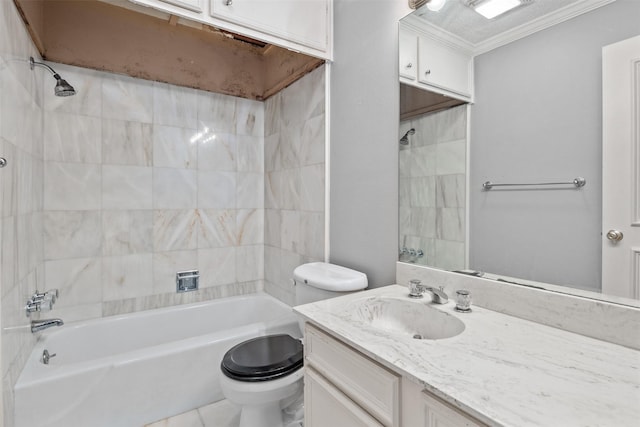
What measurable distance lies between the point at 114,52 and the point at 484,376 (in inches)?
103

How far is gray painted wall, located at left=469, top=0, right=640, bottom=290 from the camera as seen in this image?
85 cm

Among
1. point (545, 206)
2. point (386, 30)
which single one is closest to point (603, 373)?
point (545, 206)

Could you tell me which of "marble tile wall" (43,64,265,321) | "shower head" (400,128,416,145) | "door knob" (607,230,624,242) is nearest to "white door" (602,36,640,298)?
"door knob" (607,230,624,242)

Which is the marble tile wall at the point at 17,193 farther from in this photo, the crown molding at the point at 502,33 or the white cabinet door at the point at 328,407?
the crown molding at the point at 502,33

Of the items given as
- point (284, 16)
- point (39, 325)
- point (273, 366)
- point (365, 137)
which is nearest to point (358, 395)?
point (273, 366)

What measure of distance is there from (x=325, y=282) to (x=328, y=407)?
0.58 m

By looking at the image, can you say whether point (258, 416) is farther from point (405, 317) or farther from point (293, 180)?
point (293, 180)

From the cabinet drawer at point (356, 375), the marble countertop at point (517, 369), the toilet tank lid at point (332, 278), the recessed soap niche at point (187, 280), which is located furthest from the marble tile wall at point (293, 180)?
the marble countertop at point (517, 369)

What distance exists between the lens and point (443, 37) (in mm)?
1259

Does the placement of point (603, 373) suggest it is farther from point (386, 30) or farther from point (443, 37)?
point (386, 30)

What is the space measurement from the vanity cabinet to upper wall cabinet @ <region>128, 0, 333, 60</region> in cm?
149

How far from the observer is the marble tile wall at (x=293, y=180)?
191 cm

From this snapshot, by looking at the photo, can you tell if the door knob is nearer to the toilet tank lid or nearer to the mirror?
the mirror

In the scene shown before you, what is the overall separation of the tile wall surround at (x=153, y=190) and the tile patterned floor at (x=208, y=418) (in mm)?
755
